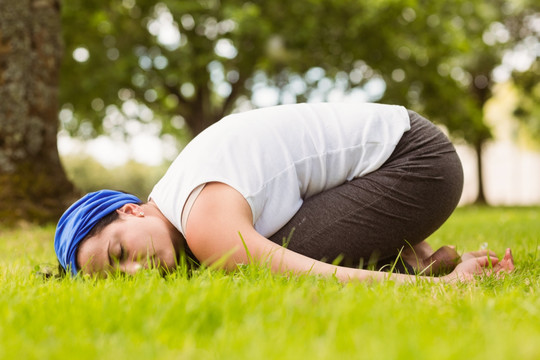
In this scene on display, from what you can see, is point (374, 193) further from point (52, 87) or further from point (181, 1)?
point (181, 1)

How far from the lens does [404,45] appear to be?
12.4m

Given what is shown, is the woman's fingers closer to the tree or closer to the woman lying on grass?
the woman lying on grass

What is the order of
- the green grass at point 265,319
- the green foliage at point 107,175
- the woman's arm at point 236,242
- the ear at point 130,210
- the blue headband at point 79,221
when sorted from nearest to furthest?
the green grass at point 265,319 → the woman's arm at point 236,242 → the blue headband at point 79,221 → the ear at point 130,210 → the green foliage at point 107,175

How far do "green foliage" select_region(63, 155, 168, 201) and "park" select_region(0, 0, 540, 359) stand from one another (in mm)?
7115

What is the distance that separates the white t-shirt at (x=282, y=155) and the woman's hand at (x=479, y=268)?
0.64 meters

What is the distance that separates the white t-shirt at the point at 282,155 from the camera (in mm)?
2480

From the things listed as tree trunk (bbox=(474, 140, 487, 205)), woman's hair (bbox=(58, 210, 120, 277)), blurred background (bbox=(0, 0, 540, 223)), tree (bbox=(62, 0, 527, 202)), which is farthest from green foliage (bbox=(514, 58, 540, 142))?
woman's hair (bbox=(58, 210, 120, 277))

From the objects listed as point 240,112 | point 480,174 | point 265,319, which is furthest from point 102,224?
point 480,174

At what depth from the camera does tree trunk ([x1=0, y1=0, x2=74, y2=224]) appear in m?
6.05

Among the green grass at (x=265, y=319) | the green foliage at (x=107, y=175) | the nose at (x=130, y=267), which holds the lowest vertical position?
the green foliage at (x=107, y=175)

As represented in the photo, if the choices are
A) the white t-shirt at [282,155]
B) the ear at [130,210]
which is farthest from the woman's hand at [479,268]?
the ear at [130,210]

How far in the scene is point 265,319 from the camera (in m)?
1.57

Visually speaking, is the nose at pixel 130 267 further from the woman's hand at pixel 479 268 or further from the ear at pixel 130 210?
the woman's hand at pixel 479 268

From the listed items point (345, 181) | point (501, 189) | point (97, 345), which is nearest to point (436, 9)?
point (345, 181)
